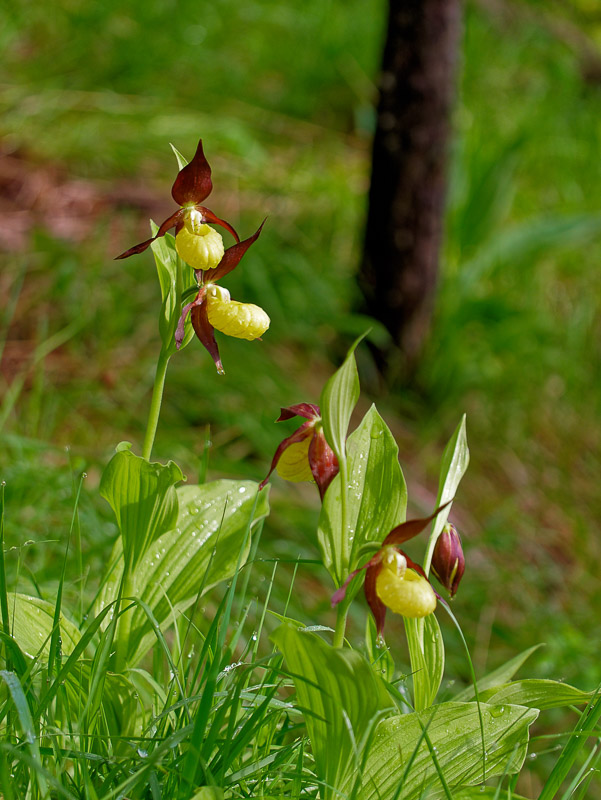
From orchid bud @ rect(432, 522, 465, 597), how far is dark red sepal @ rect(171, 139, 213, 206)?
42cm

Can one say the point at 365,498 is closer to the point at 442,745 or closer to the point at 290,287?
the point at 442,745

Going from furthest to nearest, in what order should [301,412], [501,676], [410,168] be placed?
[410,168] → [501,676] → [301,412]

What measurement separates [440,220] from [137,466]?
1.49 meters

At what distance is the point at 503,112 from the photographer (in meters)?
3.03

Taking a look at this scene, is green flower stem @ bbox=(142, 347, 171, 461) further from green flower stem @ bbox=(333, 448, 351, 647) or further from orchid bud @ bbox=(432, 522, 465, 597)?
orchid bud @ bbox=(432, 522, 465, 597)

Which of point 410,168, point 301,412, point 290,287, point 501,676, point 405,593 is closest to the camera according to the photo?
point 405,593

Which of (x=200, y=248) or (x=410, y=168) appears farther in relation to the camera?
(x=410, y=168)

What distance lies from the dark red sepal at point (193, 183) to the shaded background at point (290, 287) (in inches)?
21.6

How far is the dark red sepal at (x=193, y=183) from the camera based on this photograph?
742 millimetres

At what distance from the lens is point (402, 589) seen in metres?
0.65

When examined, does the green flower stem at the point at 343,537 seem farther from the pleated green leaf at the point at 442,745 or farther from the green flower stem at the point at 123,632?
the green flower stem at the point at 123,632

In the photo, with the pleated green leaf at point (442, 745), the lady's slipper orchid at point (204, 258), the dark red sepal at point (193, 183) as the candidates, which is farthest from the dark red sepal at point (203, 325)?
the pleated green leaf at point (442, 745)

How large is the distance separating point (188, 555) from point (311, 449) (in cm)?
24

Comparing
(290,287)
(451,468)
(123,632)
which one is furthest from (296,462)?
(290,287)
